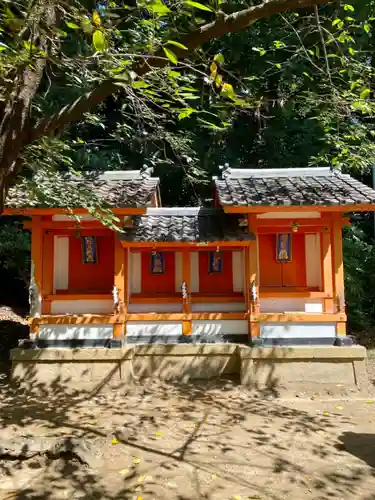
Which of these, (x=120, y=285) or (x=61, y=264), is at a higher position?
(x=61, y=264)

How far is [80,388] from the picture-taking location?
756 cm

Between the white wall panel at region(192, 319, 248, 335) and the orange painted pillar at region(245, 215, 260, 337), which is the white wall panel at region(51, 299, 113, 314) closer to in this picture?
the white wall panel at region(192, 319, 248, 335)

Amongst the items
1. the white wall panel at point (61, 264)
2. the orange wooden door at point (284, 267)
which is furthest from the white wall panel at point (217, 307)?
the white wall panel at point (61, 264)

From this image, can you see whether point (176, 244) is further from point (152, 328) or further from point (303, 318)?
point (303, 318)

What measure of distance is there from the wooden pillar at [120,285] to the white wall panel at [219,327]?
1438 millimetres

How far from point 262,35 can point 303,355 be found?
8682 millimetres

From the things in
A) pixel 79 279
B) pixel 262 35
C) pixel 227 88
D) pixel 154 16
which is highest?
pixel 262 35

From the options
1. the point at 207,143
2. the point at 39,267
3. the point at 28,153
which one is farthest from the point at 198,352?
the point at 207,143

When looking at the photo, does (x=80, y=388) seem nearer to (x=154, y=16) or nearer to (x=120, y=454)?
(x=120, y=454)

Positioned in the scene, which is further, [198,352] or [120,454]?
[198,352]

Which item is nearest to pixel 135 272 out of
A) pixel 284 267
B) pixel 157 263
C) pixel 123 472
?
pixel 157 263

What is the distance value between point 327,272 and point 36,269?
5.85 m

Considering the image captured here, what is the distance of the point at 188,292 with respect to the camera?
27.0 feet

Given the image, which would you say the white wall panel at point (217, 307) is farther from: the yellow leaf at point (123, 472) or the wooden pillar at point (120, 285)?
the yellow leaf at point (123, 472)
